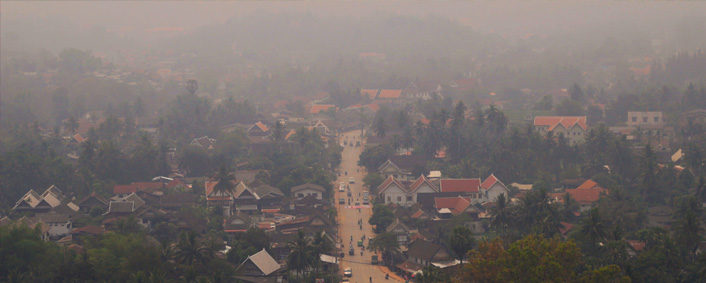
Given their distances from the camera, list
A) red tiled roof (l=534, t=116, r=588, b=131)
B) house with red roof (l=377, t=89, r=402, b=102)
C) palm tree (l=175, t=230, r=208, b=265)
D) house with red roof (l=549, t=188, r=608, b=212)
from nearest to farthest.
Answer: palm tree (l=175, t=230, r=208, b=265) → house with red roof (l=549, t=188, r=608, b=212) → red tiled roof (l=534, t=116, r=588, b=131) → house with red roof (l=377, t=89, r=402, b=102)

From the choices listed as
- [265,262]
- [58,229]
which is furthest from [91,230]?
[265,262]

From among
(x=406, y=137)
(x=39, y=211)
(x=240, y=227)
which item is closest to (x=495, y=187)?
(x=406, y=137)

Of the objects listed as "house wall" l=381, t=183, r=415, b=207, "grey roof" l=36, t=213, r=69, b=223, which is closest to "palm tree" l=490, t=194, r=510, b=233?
"house wall" l=381, t=183, r=415, b=207

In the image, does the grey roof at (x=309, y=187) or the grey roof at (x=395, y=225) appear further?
the grey roof at (x=309, y=187)

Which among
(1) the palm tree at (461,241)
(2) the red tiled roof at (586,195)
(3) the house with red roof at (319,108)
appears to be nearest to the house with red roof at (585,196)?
(2) the red tiled roof at (586,195)

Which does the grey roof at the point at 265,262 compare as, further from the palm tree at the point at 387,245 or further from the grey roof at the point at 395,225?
the grey roof at the point at 395,225

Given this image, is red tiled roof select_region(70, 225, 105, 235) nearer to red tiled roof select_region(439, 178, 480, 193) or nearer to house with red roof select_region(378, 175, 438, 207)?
house with red roof select_region(378, 175, 438, 207)

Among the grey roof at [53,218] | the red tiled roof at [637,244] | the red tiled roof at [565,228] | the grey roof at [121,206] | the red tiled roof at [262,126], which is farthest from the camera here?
the red tiled roof at [262,126]
